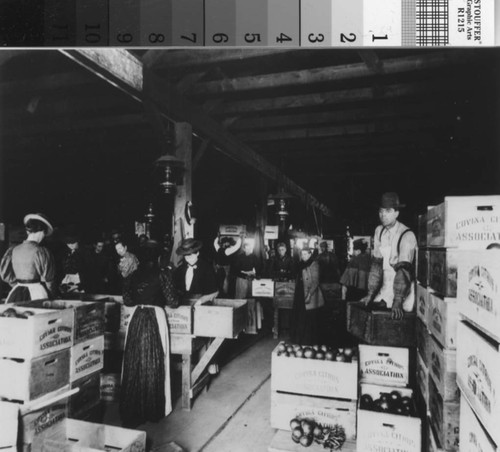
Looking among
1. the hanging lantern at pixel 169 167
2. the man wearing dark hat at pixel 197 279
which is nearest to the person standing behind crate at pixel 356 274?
the man wearing dark hat at pixel 197 279

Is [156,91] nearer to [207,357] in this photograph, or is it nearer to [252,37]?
[252,37]

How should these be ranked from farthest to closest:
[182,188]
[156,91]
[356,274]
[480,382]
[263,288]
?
[356,274] → [263,288] → [182,188] → [156,91] → [480,382]

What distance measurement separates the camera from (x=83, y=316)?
3.46 meters

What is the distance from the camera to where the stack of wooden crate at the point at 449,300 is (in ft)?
Answer: 8.02

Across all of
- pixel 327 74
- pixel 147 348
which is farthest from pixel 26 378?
pixel 327 74

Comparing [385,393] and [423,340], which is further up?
[423,340]

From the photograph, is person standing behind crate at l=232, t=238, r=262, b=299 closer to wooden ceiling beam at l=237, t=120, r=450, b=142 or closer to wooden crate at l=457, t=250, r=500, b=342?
wooden ceiling beam at l=237, t=120, r=450, b=142

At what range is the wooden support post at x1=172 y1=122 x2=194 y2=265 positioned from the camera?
501 cm

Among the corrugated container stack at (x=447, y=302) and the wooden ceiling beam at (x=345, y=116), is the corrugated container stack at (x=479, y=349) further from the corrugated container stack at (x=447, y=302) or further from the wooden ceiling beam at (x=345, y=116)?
the wooden ceiling beam at (x=345, y=116)

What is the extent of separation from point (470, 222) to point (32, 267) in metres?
4.33

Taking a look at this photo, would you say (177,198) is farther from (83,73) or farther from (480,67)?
(480,67)

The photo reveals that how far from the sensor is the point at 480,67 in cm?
365

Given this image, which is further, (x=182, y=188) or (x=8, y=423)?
(x=182, y=188)

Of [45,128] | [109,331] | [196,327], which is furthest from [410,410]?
[45,128]
